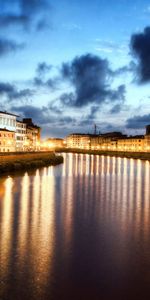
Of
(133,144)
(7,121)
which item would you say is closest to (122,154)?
(133,144)

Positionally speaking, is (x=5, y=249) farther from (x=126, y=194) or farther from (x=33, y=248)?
(x=126, y=194)

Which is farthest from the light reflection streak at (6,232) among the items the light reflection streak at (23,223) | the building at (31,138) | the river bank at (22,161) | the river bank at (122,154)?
the river bank at (122,154)

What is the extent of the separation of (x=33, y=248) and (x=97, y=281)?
3633 millimetres

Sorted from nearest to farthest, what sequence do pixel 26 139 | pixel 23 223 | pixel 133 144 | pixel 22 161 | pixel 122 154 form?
1. pixel 23 223
2. pixel 22 161
3. pixel 26 139
4. pixel 122 154
5. pixel 133 144

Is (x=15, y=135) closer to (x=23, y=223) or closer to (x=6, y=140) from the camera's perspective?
(x=6, y=140)

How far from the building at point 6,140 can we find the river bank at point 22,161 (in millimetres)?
11545

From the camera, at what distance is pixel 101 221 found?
709 inches

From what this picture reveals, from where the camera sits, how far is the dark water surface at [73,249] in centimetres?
940

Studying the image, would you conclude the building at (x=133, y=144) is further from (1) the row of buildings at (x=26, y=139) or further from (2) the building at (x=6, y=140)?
(2) the building at (x=6, y=140)

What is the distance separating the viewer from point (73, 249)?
508 inches

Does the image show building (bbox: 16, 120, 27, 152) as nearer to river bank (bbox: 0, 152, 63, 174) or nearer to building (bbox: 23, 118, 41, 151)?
building (bbox: 23, 118, 41, 151)

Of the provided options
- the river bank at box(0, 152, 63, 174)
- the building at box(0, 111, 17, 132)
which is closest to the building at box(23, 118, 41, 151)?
the building at box(0, 111, 17, 132)

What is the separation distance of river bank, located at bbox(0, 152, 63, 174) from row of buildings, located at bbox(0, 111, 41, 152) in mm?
12059

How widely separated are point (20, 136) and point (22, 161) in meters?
38.5
